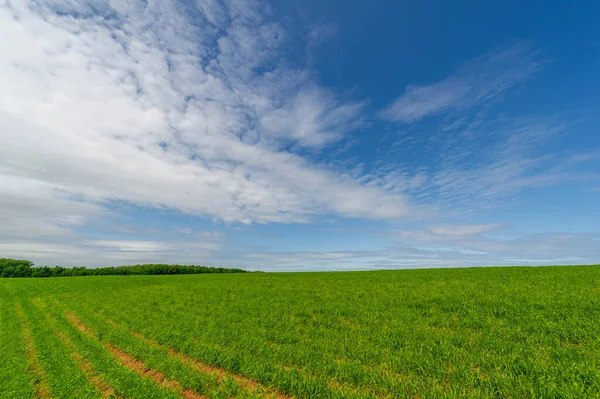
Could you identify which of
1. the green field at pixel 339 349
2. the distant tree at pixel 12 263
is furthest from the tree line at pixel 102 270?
the green field at pixel 339 349

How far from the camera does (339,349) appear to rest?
11.1 m

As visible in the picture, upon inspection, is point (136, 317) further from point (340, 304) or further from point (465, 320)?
point (465, 320)

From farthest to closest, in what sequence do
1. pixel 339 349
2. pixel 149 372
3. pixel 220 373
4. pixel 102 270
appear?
pixel 102 270 → pixel 149 372 → pixel 339 349 → pixel 220 373

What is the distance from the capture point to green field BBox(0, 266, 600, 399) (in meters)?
8.16

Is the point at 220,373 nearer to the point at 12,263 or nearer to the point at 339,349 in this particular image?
the point at 339,349

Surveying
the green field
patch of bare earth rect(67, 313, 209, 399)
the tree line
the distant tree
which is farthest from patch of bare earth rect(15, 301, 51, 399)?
the distant tree

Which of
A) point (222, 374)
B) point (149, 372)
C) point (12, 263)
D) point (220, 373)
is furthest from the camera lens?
point (12, 263)

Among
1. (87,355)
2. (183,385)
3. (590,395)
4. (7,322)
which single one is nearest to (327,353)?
(183,385)

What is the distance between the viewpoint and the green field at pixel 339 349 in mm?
8156

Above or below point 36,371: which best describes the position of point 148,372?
above

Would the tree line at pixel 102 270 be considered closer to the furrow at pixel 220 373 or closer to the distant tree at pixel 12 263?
the distant tree at pixel 12 263

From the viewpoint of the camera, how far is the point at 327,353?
35.4 feet

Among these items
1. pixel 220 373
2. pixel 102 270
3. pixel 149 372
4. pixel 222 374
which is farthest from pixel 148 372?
pixel 102 270

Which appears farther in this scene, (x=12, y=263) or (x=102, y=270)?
(x=12, y=263)
